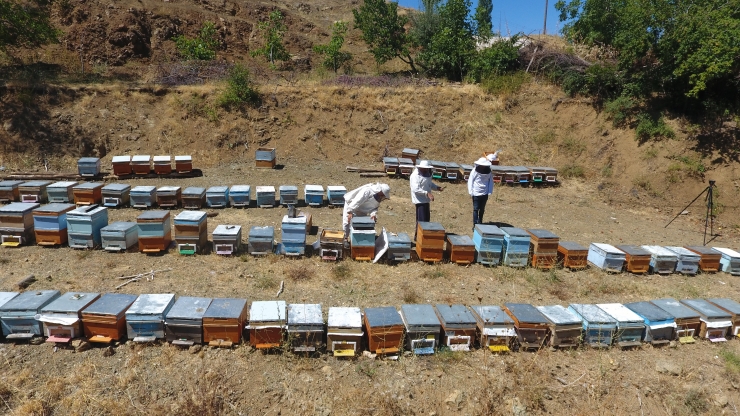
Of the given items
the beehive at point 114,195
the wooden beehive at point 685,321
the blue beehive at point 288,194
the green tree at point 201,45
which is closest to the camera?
the wooden beehive at point 685,321

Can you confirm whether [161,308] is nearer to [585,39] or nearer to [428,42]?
[585,39]

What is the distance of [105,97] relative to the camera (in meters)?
17.3

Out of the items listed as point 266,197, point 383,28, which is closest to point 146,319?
point 266,197

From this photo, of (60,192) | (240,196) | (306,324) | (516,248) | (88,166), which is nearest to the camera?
(306,324)

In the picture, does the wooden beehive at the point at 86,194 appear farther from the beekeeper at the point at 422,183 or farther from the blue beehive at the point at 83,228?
the beekeeper at the point at 422,183

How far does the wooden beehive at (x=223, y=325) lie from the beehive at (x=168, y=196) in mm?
6289

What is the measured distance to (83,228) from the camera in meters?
8.09

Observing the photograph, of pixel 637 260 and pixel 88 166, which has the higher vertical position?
pixel 88 166

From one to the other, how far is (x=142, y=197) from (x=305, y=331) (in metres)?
7.46

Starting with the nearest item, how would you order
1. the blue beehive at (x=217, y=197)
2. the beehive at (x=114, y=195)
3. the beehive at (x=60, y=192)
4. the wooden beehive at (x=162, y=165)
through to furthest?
the beehive at (x=60, y=192) < the beehive at (x=114, y=195) < the blue beehive at (x=217, y=197) < the wooden beehive at (x=162, y=165)

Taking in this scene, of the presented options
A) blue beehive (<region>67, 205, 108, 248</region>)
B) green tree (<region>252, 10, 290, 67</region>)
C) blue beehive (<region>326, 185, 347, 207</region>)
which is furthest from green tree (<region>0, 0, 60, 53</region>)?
blue beehive (<region>326, 185, 347, 207</region>)

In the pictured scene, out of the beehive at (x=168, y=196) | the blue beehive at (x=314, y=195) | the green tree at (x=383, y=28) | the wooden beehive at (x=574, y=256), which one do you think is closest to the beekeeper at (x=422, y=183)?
the wooden beehive at (x=574, y=256)

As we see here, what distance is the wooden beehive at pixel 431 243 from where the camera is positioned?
8.28 metres

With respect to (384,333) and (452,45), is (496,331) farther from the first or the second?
(452,45)
